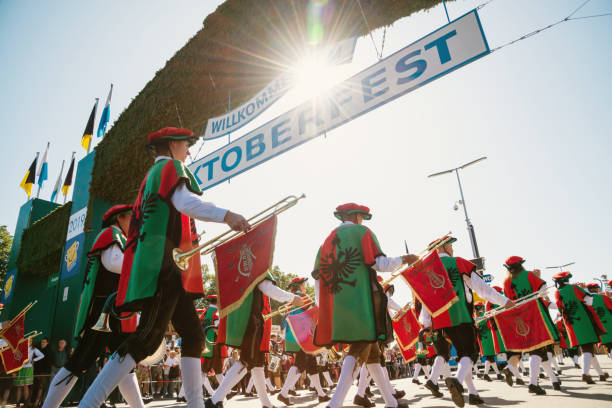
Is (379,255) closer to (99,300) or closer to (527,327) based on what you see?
(99,300)

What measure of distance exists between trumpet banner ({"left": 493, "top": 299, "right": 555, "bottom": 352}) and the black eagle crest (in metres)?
4.12

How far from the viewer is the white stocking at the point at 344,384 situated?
3.59 meters

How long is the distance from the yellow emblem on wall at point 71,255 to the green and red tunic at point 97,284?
9.09 metres

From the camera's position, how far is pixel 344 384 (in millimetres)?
3688

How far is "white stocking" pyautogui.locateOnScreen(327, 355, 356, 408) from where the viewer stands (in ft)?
11.8

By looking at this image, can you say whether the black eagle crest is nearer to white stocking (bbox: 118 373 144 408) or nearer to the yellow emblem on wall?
white stocking (bbox: 118 373 144 408)

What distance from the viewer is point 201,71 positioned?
11.3 meters

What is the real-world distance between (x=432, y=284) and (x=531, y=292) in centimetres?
332

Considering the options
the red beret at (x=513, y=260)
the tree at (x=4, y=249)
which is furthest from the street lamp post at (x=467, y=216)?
the tree at (x=4, y=249)

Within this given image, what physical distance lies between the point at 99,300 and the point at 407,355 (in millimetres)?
6561

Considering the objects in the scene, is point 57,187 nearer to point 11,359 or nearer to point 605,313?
point 11,359

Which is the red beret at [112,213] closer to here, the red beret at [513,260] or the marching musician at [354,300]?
the marching musician at [354,300]

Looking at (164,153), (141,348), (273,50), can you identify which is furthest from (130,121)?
(141,348)

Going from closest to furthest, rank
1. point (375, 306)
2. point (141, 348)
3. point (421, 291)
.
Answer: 1. point (141, 348)
2. point (375, 306)
3. point (421, 291)
